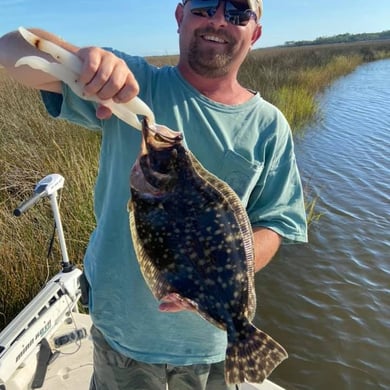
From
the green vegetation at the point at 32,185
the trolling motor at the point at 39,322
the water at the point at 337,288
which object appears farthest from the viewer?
the water at the point at 337,288

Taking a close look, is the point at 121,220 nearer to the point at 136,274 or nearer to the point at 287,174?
the point at 136,274

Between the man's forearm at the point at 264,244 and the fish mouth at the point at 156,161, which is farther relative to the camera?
the man's forearm at the point at 264,244

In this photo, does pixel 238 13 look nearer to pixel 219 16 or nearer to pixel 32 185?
pixel 219 16

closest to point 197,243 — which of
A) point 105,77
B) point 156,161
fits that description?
point 156,161

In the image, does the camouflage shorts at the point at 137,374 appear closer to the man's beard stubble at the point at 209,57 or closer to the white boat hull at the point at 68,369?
the white boat hull at the point at 68,369

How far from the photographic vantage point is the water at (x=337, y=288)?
5.54 metres

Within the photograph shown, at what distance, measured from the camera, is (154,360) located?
2.43 m

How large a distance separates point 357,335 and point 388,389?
93cm

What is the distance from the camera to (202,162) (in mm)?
2391

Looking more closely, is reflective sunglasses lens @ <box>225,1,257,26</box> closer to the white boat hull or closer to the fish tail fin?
the fish tail fin

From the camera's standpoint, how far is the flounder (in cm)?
188

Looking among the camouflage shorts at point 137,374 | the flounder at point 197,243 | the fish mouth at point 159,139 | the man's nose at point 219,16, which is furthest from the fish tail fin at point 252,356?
the man's nose at point 219,16

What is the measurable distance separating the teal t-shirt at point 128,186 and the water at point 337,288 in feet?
11.5

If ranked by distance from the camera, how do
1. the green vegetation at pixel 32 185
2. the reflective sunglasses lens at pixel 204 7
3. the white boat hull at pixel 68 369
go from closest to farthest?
the reflective sunglasses lens at pixel 204 7 → the white boat hull at pixel 68 369 → the green vegetation at pixel 32 185
